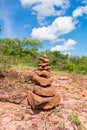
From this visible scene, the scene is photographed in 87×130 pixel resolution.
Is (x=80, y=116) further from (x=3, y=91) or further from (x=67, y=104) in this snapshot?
(x=3, y=91)

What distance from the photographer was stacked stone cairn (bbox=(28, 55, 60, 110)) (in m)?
5.02

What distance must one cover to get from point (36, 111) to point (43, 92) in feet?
1.29

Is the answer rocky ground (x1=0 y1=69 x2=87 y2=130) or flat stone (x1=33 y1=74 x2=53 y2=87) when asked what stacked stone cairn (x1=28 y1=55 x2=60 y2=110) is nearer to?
flat stone (x1=33 y1=74 x2=53 y2=87)

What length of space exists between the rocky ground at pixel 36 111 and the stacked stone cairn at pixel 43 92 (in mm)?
149

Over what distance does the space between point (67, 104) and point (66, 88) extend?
1.15m

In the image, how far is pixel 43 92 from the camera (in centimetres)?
512

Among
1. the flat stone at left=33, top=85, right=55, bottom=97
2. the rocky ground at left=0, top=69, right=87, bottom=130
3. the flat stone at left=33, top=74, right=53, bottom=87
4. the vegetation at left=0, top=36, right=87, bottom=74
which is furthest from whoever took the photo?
the vegetation at left=0, top=36, right=87, bottom=74

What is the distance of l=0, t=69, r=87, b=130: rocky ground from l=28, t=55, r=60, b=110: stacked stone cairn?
15 cm

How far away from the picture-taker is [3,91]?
5871 mm

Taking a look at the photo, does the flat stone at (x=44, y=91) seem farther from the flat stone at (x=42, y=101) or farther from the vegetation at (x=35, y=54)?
the vegetation at (x=35, y=54)

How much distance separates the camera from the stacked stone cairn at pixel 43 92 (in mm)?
5025

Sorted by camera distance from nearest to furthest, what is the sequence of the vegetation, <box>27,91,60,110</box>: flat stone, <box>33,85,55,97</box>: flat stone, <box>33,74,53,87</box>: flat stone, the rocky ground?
the rocky ground → <box>27,91,60,110</box>: flat stone → <box>33,85,55,97</box>: flat stone → <box>33,74,53,87</box>: flat stone → the vegetation

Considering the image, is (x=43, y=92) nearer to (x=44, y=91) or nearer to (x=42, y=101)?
(x=44, y=91)

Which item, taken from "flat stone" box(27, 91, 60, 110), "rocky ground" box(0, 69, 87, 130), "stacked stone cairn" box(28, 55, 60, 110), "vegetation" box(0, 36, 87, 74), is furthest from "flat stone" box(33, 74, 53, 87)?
"vegetation" box(0, 36, 87, 74)
